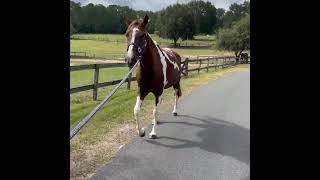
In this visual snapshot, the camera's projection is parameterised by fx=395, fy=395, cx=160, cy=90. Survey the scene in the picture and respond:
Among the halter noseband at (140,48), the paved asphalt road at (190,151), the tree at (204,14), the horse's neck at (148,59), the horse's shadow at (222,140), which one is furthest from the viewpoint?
the tree at (204,14)

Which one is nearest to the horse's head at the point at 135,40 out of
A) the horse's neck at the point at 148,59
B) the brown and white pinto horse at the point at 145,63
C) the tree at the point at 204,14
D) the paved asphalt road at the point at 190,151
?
the brown and white pinto horse at the point at 145,63

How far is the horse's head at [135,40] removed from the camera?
5.12 meters

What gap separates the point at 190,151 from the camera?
16.6 feet

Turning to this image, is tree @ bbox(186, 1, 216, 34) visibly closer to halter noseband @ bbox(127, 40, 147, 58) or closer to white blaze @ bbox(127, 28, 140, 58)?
halter noseband @ bbox(127, 40, 147, 58)

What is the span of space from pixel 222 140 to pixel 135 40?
193 cm

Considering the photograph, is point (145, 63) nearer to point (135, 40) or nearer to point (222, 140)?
point (135, 40)

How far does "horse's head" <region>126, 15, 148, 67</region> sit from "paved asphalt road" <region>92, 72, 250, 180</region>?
118 centimetres

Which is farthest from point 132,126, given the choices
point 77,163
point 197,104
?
point 197,104

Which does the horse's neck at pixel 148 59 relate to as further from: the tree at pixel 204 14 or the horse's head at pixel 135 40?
the tree at pixel 204 14

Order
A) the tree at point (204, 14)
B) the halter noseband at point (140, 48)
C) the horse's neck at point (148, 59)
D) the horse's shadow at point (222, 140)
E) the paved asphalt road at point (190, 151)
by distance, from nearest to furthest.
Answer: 1. the paved asphalt road at point (190, 151)
2. the horse's shadow at point (222, 140)
3. the halter noseband at point (140, 48)
4. the horse's neck at point (148, 59)
5. the tree at point (204, 14)

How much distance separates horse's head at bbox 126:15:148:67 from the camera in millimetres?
5125

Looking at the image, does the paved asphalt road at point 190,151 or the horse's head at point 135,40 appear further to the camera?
the horse's head at point 135,40
